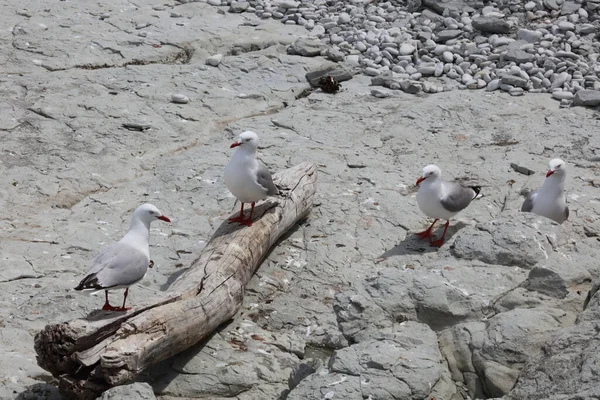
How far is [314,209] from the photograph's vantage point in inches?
328

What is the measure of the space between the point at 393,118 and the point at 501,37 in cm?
301

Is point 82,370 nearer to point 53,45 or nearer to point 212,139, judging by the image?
point 212,139

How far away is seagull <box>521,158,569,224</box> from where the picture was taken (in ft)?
25.3

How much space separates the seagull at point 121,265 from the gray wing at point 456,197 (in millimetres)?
2820

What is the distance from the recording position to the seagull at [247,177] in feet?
23.8

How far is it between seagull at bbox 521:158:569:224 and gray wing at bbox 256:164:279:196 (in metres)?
2.41

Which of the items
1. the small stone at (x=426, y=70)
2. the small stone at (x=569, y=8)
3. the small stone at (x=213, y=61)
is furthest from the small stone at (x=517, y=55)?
the small stone at (x=213, y=61)

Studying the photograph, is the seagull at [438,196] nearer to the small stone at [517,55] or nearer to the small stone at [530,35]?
the small stone at [517,55]

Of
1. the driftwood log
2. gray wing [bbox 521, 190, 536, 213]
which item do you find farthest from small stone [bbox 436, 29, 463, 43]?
the driftwood log

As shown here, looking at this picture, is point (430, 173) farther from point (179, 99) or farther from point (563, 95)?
point (563, 95)

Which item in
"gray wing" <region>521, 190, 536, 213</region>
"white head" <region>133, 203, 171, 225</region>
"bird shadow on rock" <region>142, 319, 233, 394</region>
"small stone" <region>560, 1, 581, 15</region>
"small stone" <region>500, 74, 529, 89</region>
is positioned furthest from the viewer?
"small stone" <region>560, 1, 581, 15</region>

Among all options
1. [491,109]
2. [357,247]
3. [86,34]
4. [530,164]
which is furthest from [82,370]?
[86,34]

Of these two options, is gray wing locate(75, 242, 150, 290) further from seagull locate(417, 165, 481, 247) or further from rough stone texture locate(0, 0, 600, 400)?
seagull locate(417, 165, 481, 247)

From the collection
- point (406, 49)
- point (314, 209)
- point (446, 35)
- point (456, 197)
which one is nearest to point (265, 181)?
point (314, 209)
